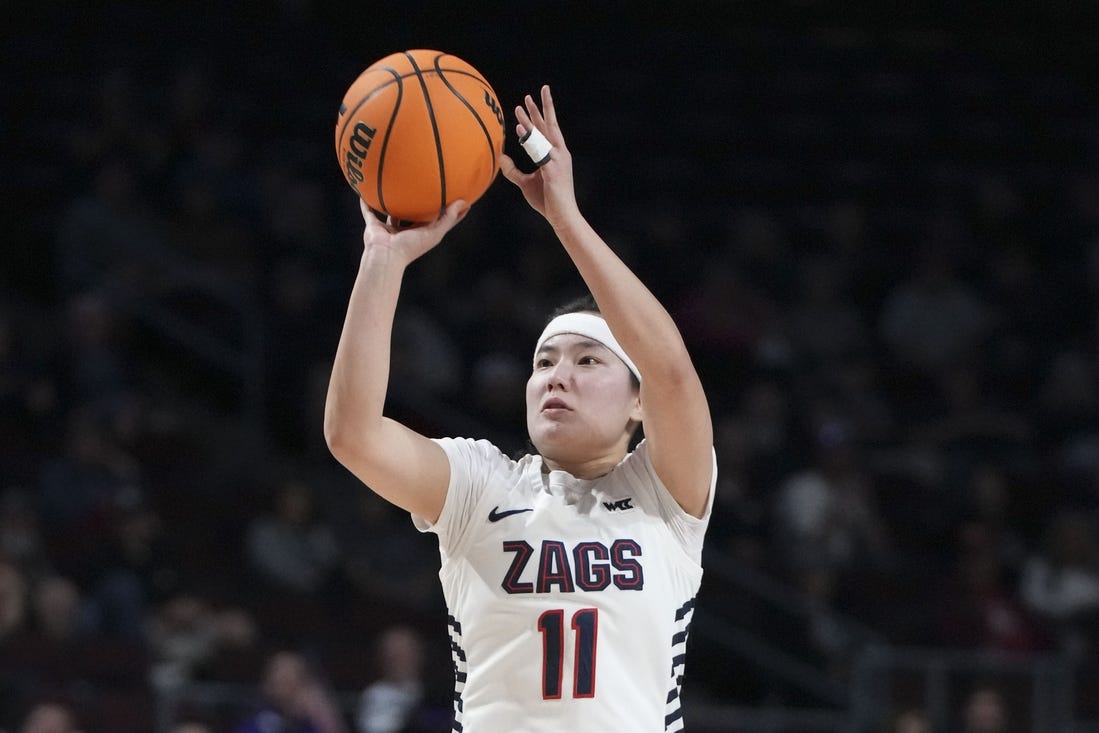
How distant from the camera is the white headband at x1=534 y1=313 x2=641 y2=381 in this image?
4.04 meters

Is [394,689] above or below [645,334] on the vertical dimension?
above

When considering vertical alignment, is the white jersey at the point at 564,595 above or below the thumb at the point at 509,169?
below

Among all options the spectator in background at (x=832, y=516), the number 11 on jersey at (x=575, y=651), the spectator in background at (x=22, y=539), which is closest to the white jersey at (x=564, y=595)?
the number 11 on jersey at (x=575, y=651)

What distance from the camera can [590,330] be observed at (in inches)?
160

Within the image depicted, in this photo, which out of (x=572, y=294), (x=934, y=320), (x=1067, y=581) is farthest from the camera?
(x=934, y=320)

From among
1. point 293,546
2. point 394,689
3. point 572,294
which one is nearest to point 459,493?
point 394,689

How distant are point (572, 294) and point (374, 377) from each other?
9.23m

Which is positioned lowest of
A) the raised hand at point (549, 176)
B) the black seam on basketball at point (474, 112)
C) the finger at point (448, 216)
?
the finger at point (448, 216)

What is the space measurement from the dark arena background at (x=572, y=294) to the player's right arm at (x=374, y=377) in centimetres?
534

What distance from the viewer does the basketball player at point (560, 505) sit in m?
3.53

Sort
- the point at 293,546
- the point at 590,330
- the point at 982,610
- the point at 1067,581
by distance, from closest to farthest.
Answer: the point at 590,330 → the point at 982,610 → the point at 293,546 → the point at 1067,581

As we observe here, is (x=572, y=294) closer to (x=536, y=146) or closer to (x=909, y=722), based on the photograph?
(x=909, y=722)

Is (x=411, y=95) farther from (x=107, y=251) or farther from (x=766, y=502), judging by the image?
(x=107, y=251)

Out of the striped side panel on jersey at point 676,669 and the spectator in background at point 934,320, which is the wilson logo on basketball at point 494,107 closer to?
the striped side panel on jersey at point 676,669
